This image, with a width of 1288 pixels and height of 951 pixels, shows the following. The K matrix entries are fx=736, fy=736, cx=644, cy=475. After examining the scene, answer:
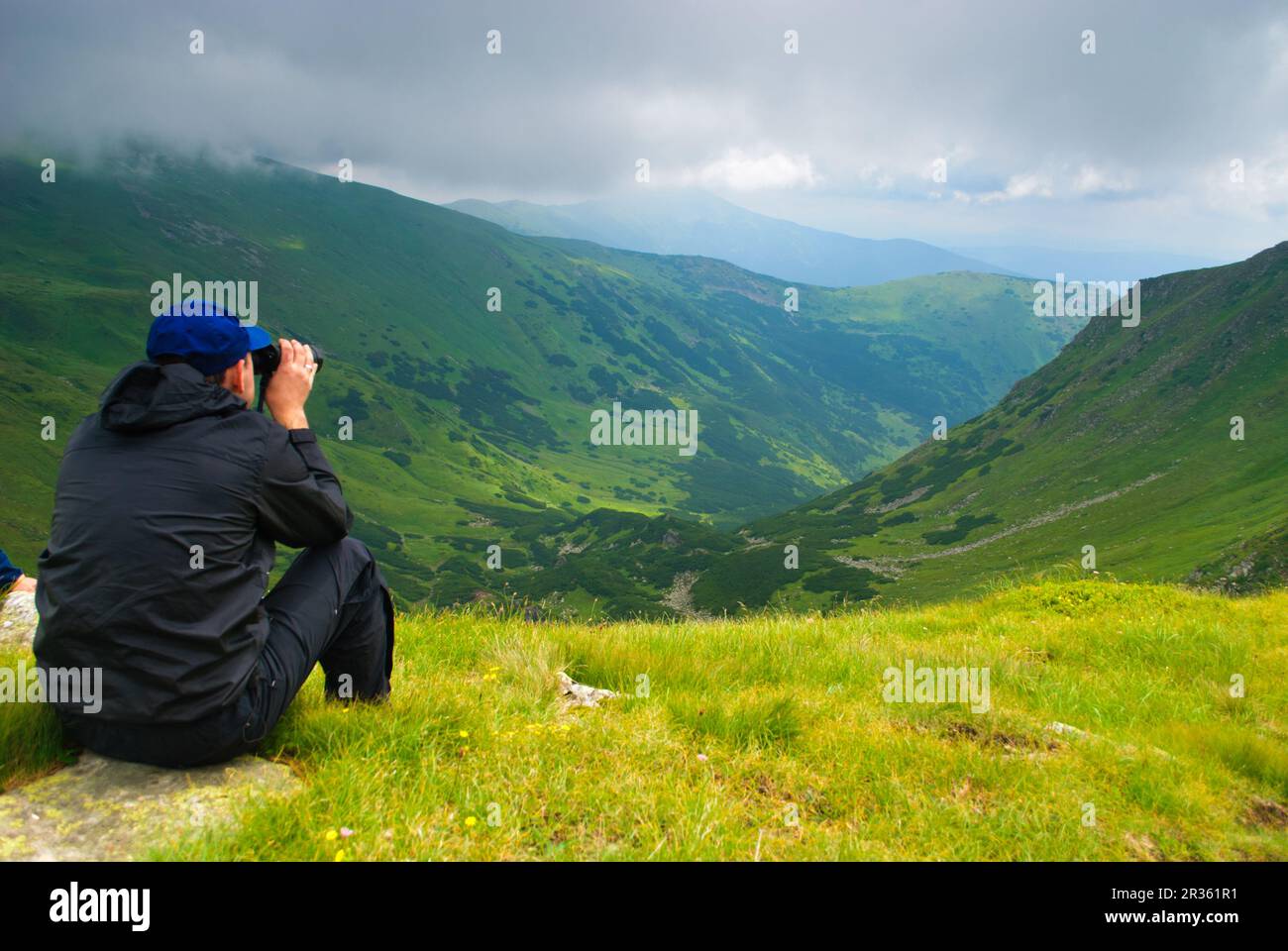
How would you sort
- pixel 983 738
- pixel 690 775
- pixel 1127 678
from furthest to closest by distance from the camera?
pixel 1127 678 < pixel 983 738 < pixel 690 775

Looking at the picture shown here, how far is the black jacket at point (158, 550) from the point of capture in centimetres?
481

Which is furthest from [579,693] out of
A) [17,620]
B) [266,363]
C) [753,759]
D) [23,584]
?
[23,584]

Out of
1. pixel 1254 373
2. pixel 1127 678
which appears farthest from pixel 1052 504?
pixel 1127 678

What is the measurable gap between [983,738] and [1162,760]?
147cm

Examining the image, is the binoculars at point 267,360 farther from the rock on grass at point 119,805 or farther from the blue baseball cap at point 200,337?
the rock on grass at point 119,805

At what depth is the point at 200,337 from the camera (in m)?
5.46

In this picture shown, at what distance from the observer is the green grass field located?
5.02 metres

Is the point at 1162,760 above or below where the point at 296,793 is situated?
below

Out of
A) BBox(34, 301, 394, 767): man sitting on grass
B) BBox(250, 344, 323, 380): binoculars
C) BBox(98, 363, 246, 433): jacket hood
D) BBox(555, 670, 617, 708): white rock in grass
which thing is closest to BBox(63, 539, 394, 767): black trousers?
BBox(34, 301, 394, 767): man sitting on grass

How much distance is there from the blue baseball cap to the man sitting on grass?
11 mm

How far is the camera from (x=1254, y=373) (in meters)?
179

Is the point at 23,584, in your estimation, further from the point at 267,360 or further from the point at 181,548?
the point at 181,548
